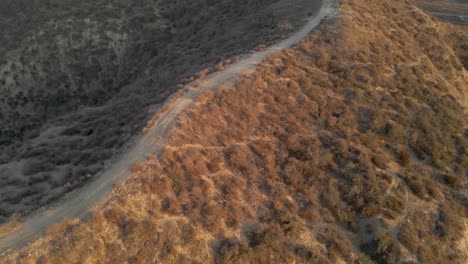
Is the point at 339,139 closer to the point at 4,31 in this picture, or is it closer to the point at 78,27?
the point at 78,27

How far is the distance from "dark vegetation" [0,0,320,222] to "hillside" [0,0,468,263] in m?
5.83

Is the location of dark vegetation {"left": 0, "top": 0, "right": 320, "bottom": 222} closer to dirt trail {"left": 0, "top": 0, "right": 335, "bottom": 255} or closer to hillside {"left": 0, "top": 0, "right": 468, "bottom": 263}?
dirt trail {"left": 0, "top": 0, "right": 335, "bottom": 255}

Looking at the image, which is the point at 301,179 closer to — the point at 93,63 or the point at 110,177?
the point at 110,177

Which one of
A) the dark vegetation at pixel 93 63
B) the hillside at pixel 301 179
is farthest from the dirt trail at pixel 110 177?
the dark vegetation at pixel 93 63

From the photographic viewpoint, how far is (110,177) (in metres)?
21.7

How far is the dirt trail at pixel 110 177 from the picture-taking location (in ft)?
61.2

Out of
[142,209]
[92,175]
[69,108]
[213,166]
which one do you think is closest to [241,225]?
[213,166]

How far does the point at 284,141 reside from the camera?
87.0ft

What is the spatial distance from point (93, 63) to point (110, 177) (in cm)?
2968

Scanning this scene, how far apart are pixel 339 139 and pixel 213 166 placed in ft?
36.7

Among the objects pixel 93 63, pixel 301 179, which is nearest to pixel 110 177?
pixel 301 179

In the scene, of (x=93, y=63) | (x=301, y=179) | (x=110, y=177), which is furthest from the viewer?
(x=93, y=63)

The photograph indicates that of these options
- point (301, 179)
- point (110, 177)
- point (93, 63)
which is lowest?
point (301, 179)

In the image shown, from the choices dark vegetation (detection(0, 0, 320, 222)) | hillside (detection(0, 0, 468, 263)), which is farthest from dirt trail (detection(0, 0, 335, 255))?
dark vegetation (detection(0, 0, 320, 222))
